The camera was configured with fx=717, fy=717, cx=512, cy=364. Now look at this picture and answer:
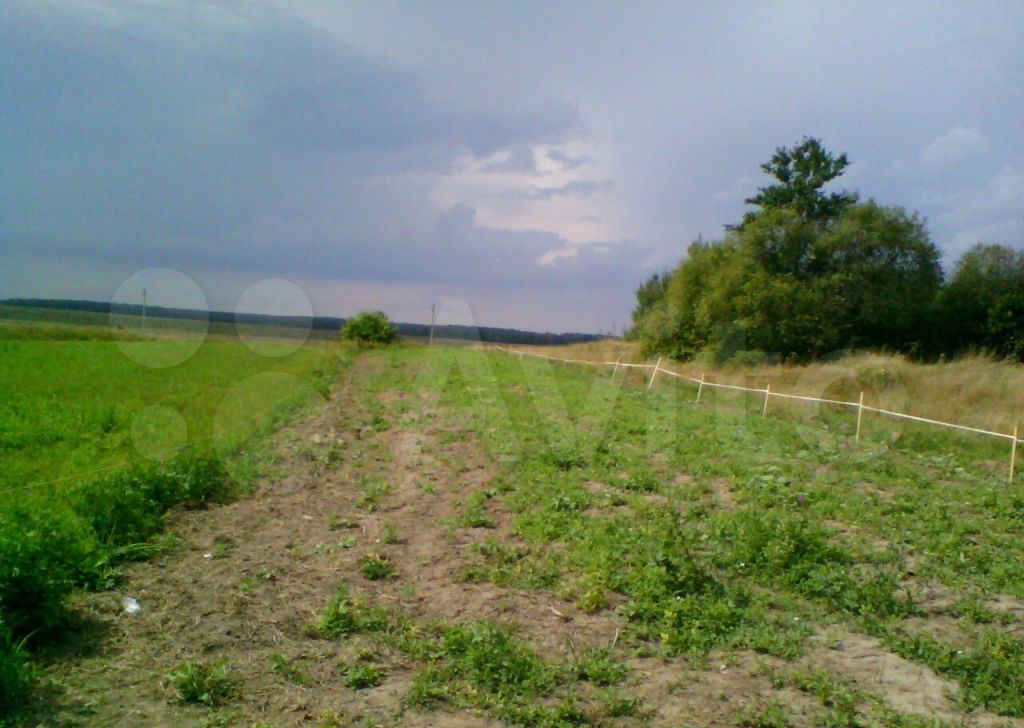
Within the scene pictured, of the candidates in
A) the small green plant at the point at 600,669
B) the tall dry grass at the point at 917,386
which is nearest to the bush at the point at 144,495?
the small green plant at the point at 600,669

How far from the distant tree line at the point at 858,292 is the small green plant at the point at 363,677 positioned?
1863 cm

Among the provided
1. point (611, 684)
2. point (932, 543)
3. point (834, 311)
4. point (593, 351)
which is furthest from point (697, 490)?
point (593, 351)

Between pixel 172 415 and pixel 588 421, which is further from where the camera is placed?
pixel 588 421

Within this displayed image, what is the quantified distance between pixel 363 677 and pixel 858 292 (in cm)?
2061

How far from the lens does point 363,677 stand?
11.7ft

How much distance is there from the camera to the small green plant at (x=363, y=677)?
3537mm

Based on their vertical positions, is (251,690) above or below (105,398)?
below

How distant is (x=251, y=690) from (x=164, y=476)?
3274 millimetres

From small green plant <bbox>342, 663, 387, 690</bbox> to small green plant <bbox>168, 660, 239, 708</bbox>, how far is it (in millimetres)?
524

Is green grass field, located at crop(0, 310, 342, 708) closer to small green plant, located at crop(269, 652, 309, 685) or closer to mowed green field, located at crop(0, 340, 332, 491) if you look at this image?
mowed green field, located at crop(0, 340, 332, 491)

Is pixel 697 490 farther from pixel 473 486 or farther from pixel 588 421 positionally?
pixel 588 421

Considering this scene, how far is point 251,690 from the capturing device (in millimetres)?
3418

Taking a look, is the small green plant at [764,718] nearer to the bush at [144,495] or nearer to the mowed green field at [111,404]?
the bush at [144,495]

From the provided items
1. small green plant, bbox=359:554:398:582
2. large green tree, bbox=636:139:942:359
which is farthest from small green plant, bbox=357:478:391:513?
large green tree, bbox=636:139:942:359
